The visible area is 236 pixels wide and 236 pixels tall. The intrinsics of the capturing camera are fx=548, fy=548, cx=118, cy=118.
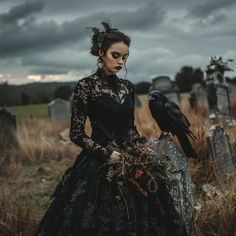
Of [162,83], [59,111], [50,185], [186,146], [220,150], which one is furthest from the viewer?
[59,111]

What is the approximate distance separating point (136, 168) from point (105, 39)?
929 millimetres

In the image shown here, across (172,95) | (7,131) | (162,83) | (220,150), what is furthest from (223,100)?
(220,150)

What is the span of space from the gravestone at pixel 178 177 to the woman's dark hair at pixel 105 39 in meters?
1.01

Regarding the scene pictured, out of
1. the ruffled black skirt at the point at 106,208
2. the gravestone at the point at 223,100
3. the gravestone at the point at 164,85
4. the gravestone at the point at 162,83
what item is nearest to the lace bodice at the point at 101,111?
the ruffled black skirt at the point at 106,208

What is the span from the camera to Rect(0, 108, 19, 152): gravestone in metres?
10.5

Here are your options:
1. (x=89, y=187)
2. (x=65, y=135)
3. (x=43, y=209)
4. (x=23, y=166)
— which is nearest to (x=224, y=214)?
(x=89, y=187)

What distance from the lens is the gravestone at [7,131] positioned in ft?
34.4

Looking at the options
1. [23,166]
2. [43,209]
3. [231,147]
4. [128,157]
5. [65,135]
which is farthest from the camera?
[65,135]

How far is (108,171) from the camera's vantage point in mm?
3775

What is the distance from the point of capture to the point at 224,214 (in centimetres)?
475

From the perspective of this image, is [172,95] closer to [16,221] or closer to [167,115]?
[16,221]

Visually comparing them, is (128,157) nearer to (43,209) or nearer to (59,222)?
(59,222)

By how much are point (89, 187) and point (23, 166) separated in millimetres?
5709

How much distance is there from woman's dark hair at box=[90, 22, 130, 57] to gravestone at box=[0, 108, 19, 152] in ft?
22.2
